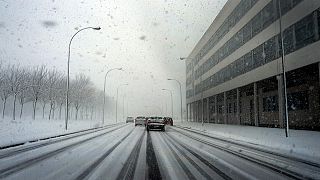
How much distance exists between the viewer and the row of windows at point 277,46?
26.1 meters

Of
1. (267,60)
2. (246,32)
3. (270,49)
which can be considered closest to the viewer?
(270,49)

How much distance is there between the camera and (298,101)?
3303 centimetres

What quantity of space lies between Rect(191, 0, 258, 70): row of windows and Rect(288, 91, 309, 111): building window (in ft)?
38.6

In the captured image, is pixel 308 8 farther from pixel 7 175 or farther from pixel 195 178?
pixel 7 175

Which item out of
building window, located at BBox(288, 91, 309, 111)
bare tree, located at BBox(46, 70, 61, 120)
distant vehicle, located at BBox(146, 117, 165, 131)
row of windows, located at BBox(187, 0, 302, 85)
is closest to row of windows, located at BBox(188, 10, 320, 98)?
row of windows, located at BBox(187, 0, 302, 85)

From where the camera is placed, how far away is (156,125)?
1387 inches

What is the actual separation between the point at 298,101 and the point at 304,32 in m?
8.21

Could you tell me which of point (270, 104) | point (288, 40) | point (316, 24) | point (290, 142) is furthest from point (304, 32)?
point (270, 104)

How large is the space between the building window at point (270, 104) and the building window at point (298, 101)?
104 inches

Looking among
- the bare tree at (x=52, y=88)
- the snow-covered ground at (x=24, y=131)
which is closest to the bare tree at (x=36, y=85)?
the bare tree at (x=52, y=88)

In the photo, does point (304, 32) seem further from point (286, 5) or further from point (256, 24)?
point (256, 24)

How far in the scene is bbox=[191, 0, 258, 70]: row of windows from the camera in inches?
1670

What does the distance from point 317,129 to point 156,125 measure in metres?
14.9

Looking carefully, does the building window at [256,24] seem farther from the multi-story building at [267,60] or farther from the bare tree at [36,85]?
the bare tree at [36,85]
